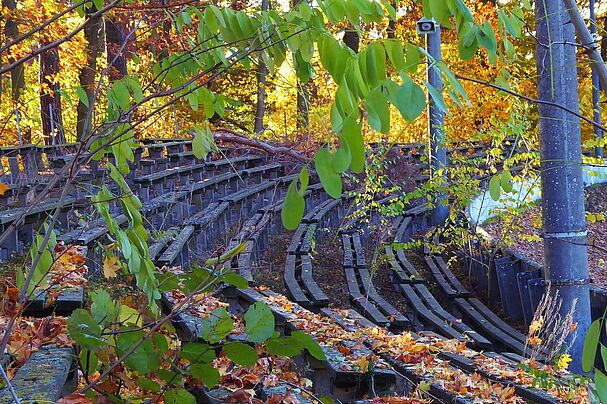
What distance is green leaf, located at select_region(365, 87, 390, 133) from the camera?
1423mm

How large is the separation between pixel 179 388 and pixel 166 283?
362 millimetres

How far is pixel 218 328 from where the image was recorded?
236cm

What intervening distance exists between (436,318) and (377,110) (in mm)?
7056

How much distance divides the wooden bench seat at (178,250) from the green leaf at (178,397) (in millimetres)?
3888

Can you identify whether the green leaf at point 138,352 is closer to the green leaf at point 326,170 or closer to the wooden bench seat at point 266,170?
the green leaf at point 326,170

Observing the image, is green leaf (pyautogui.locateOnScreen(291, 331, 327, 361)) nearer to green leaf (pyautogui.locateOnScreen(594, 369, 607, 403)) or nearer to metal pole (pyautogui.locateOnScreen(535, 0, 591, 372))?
green leaf (pyautogui.locateOnScreen(594, 369, 607, 403))

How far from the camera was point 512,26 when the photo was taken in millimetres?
2064

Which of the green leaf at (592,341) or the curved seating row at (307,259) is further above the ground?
the green leaf at (592,341)

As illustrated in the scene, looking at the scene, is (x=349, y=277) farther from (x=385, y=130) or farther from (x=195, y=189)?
(x=385, y=130)

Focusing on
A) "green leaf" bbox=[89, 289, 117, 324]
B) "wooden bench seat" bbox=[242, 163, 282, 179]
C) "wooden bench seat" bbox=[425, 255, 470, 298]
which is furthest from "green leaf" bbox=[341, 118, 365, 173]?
"wooden bench seat" bbox=[242, 163, 282, 179]

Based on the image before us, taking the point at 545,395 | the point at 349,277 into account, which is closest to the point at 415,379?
the point at 545,395

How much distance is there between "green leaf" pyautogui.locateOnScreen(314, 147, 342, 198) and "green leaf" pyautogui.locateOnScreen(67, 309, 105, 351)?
1.09 meters

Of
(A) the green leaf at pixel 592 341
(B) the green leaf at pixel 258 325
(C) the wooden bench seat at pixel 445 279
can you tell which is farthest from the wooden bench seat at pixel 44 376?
(C) the wooden bench seat at pixel 445 279

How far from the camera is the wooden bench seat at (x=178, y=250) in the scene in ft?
20.9
